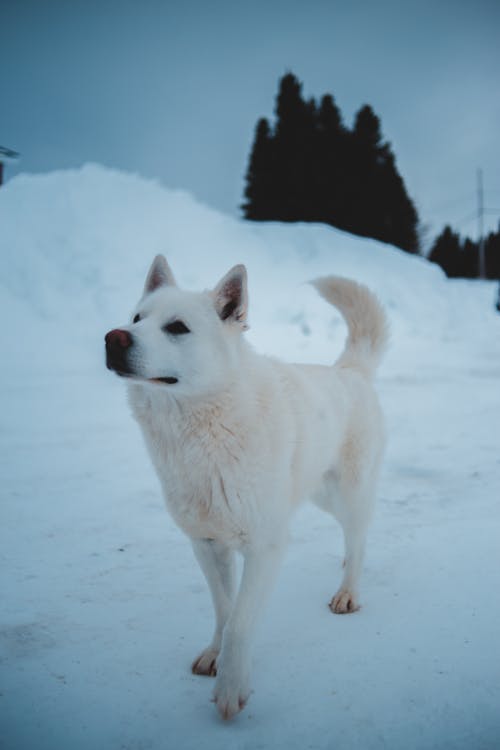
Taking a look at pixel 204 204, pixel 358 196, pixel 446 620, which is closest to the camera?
pixel 446 620

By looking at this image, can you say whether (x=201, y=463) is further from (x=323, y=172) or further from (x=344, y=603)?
(x=323, y=172)

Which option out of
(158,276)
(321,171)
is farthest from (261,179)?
(158,276)

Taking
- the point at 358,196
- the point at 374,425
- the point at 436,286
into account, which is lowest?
the point at 374,425

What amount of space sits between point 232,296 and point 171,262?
11387mm

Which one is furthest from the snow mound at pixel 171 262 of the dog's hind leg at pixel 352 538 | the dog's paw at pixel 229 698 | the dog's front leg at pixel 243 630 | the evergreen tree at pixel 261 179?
the dog's paw at pixel 229 698

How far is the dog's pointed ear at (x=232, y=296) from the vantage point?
201cm

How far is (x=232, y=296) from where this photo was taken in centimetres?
202

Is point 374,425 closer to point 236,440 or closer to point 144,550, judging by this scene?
point 236,440

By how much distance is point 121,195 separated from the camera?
1436cm

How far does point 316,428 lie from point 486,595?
112cm

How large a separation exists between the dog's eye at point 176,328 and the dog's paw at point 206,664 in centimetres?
124

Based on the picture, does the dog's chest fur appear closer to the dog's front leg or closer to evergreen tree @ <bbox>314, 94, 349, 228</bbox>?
the dog's front leg

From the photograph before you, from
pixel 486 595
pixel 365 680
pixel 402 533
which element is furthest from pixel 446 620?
pixel 402 533

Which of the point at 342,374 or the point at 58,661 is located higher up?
the point at 342,374
